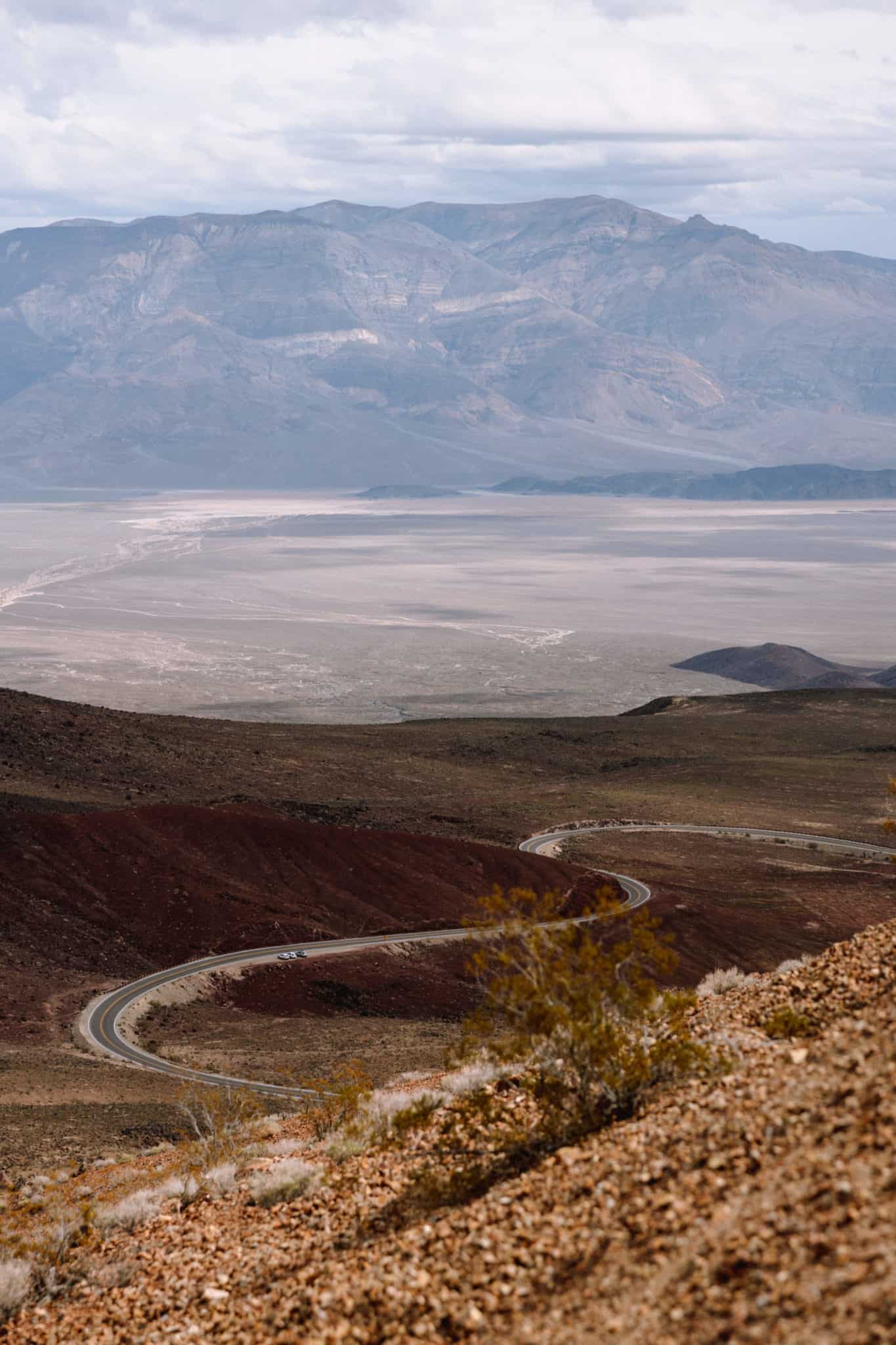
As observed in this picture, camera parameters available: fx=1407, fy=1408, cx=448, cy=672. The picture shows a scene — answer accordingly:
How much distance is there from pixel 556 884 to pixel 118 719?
44001 mm

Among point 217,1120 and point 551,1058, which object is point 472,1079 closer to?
point 551,1058

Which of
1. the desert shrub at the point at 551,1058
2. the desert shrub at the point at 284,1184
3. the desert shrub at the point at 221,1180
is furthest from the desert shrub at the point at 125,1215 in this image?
the desert shrub at the point at 551,1058

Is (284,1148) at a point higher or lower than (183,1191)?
lower

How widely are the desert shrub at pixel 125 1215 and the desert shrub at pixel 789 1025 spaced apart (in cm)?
807

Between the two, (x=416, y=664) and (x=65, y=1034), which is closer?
(x=65, y=1034)

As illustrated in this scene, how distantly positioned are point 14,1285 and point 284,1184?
3.20 m

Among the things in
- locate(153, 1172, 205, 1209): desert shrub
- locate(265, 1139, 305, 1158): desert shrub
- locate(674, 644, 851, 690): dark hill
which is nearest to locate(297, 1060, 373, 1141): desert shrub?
locate(265, 1139, 305, 1158): desert shrub

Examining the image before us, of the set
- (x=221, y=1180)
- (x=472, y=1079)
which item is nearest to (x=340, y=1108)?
(x=472, y=1079)

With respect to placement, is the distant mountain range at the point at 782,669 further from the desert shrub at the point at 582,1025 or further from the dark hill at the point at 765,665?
the desert shrub at the point at 582,1025

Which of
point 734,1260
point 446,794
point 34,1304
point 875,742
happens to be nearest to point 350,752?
point 446,794

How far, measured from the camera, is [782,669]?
177000mm

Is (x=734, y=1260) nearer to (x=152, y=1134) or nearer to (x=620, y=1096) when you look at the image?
(x=620, y=1096)

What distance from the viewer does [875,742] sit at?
105938mm

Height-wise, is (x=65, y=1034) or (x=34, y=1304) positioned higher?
(x=34, y=1304)
